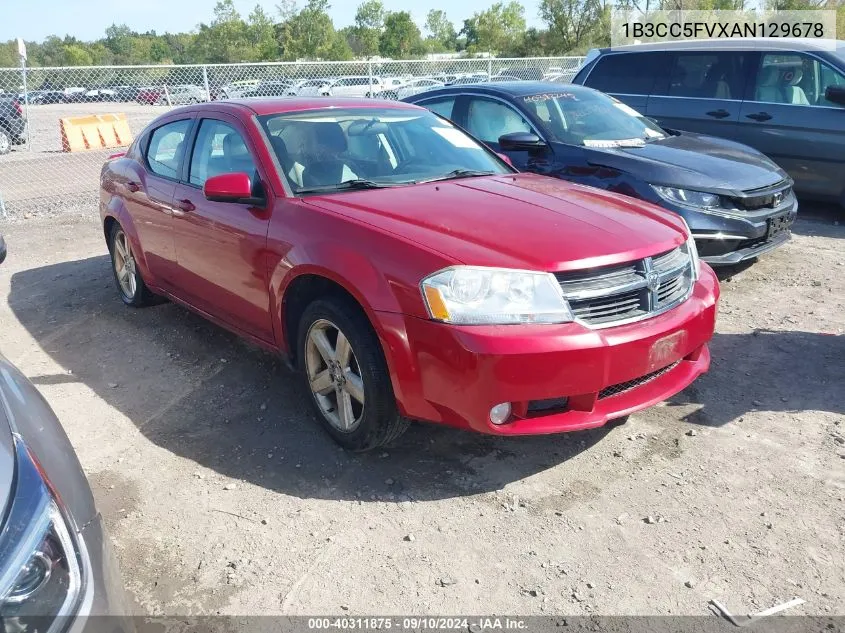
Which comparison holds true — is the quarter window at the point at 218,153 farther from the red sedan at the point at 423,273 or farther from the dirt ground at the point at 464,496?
the dirt ground at the point at 464,496

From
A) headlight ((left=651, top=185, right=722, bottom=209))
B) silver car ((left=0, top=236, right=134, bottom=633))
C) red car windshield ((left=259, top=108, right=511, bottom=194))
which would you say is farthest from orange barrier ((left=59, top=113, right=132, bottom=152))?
silver car ((left=0, top=236, right=134, bottom=633))

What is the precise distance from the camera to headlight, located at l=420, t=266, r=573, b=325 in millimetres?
2867

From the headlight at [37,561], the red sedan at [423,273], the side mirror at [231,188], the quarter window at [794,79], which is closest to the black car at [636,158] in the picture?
the red sedan at [423,273]

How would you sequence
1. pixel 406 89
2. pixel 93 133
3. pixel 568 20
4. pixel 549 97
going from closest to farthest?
pixel 549 97
pixel 93 133
pixel 406 89
pixel 568 20

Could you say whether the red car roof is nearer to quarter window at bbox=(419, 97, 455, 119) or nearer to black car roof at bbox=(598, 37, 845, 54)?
quarter window at bbox=(419, 97, 455, 119)

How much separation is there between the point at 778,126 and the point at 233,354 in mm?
6369

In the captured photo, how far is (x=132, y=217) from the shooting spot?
524 cm

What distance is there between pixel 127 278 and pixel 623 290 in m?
4.23

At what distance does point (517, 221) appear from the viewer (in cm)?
330

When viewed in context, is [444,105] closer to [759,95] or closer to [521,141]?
[521,141]

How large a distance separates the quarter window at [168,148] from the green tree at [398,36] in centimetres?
7236

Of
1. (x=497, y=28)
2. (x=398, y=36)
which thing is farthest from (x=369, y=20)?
(x=497, y=28)

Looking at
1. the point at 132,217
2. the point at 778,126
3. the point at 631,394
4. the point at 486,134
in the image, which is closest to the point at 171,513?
the point at 631,394

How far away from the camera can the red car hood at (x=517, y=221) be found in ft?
9.81
